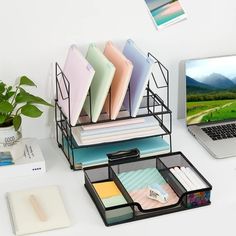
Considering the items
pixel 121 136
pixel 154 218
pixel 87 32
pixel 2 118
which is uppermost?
pixel 87 32

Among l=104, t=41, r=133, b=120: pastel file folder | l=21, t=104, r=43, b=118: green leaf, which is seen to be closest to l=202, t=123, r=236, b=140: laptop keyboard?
l=104, t=41, r=133, b=120: pastel file folder

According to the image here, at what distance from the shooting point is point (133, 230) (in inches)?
52.5

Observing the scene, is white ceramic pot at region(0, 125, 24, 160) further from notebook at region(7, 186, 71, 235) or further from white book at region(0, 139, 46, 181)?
notebook at region(7, 186, 71, 235)

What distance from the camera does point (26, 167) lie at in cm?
156

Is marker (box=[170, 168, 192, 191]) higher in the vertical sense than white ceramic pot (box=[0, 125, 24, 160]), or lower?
lower

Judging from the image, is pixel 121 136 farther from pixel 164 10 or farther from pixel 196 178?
pixel 164 10

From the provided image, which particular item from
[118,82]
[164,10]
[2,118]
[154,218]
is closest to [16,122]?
[2,118]

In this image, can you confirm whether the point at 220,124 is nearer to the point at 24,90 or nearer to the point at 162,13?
the point at 162,13

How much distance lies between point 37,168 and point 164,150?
0.39m

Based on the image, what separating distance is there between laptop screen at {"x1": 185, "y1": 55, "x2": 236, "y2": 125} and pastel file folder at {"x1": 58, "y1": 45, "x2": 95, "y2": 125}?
391 millimetres

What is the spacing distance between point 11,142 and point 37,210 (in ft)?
0.88

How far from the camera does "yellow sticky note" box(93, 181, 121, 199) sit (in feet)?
4.75

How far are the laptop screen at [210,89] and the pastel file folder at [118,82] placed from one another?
28 centimetres

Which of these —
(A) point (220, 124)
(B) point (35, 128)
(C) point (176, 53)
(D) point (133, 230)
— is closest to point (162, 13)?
(C) point (176, 53)
